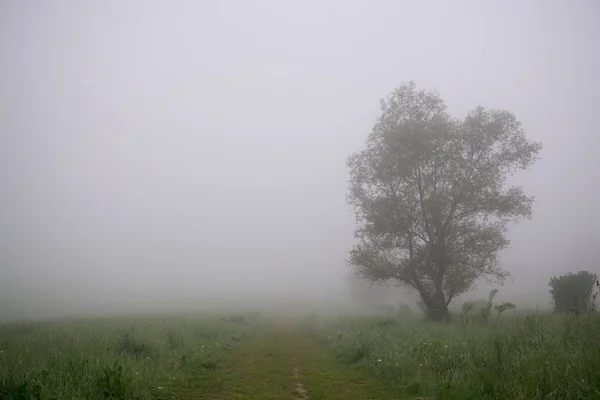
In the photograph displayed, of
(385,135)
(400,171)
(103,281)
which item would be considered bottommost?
(103,281)

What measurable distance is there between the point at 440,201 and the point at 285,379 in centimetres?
1717

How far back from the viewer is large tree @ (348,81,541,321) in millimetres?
23625

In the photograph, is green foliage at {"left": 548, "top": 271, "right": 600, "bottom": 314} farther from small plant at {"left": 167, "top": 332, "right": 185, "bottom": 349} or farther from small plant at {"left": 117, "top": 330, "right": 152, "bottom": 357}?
small plant at {"left": 117, "top": 330, "right": 152, "bottom": 357}

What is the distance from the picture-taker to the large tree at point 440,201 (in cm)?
2362

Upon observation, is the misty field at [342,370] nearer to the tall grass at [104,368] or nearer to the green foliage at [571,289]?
the tall grass at [104,368]

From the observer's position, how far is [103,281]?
4626 inches

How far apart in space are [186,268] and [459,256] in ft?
524

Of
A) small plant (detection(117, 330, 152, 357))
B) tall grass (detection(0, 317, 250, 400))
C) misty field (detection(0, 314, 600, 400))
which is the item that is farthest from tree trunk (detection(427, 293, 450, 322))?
small plant (detection(117, 330, 152, 357))

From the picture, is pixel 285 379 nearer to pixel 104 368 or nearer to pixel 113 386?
pixel 113 386

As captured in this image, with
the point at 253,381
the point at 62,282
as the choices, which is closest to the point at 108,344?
the point at 253,381

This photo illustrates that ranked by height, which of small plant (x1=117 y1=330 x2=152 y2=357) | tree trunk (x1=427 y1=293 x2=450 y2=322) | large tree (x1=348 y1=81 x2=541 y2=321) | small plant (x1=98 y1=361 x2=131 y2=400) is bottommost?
tree trunk (x1=427 y1=293 x2=450 y2=322)

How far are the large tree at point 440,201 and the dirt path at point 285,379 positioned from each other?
10190mm

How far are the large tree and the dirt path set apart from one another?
33.4ft

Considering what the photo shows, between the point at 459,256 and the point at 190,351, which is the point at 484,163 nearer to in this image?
the point at 459,256
